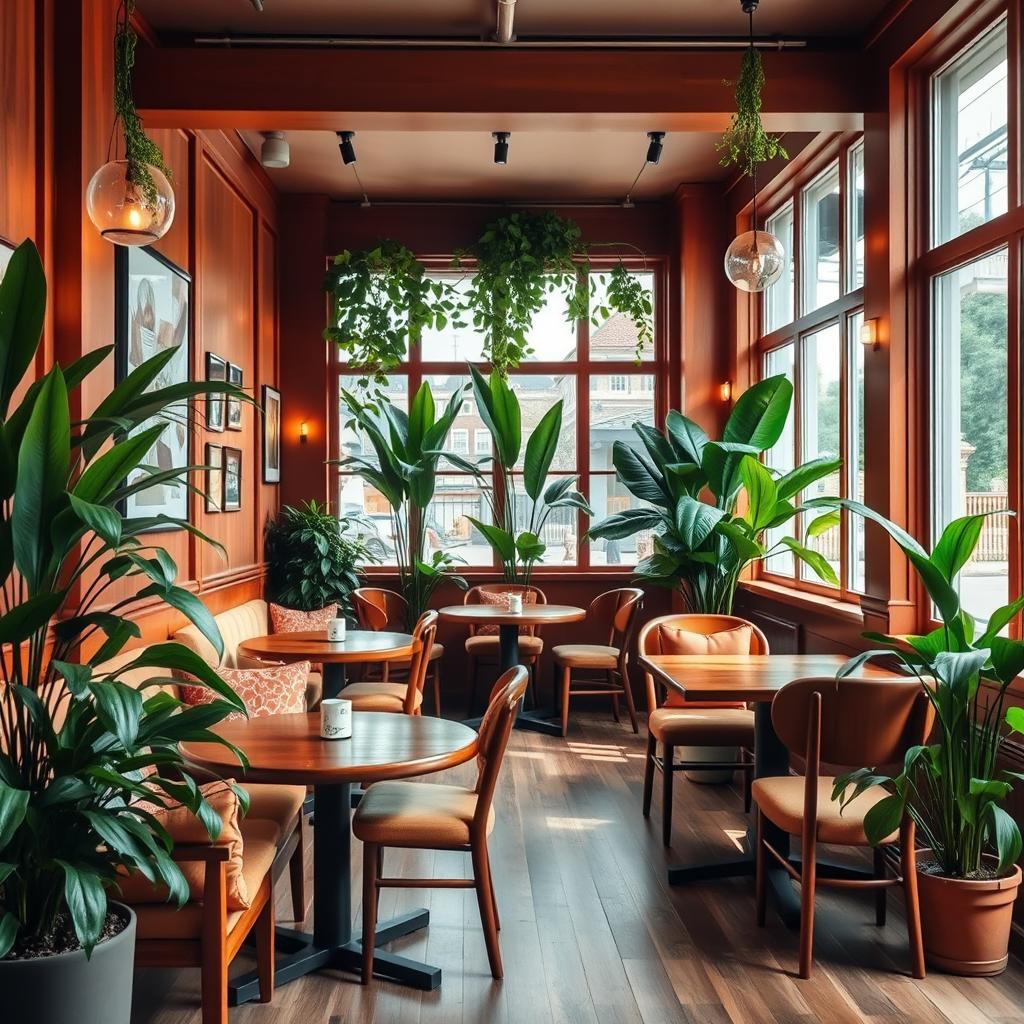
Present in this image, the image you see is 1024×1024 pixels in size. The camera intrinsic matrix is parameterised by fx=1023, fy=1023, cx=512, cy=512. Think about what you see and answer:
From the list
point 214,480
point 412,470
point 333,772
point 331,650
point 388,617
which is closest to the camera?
point 333,772

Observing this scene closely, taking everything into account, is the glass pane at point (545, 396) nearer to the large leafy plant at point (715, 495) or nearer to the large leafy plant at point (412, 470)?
the large leafy plant at point (412, 470)

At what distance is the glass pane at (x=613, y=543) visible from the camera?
7613 mm

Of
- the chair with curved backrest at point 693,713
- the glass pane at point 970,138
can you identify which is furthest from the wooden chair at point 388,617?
the glass pane at point 970,138

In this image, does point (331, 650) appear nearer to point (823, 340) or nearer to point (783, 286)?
point (823, 340)

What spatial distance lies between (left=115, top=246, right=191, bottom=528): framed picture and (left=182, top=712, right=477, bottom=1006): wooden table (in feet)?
4.37

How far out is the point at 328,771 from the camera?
270 centimetres

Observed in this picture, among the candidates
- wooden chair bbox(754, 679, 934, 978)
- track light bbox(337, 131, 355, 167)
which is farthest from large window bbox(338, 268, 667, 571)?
wooden chair bbox(754, 679, 934, 978)

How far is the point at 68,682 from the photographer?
74.4 inches

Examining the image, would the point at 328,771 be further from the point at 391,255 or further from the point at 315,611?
the point at 391,255

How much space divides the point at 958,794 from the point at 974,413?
1616mm

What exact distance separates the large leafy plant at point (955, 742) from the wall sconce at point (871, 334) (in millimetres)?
1574

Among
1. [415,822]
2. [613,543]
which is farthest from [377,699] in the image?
[613,543]

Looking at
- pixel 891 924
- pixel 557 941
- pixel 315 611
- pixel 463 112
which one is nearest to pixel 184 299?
pixel 463 112

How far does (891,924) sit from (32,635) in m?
2.94
